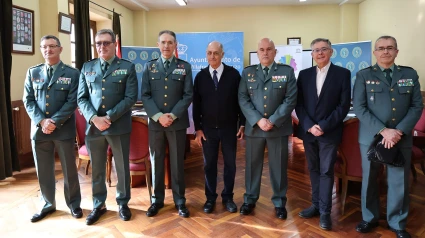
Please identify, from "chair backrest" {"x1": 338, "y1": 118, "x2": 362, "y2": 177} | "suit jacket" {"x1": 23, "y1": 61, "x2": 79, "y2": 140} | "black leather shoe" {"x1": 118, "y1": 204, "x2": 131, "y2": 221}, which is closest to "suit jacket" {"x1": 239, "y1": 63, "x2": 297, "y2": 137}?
"chair backrest" {"x1": 338, "y1": 118, "x2": 362, "y2": 177}

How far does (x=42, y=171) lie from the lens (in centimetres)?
262

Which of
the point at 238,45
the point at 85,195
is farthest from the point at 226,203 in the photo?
the point at 238,45

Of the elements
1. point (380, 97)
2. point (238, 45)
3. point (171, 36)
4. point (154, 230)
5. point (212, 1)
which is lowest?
point (154, 230)

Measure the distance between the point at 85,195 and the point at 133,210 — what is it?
0.71m

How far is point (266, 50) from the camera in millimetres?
2490

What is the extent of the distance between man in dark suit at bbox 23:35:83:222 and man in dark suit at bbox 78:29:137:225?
0.14 metres

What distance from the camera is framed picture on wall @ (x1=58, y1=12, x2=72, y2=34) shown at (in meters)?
4.71

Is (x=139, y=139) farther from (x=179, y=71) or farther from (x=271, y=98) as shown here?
(x=271, y=98)

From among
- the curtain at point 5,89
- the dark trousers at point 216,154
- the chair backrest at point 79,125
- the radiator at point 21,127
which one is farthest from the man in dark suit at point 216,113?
the radiator at point 21,127

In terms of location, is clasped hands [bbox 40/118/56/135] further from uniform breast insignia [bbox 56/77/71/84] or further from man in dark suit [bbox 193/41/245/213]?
man in dark suit [bbox 193/41/245/213]

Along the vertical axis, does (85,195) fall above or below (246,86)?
below

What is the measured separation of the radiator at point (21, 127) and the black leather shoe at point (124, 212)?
2.41 meters

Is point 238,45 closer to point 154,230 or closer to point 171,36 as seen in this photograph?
point 171,36

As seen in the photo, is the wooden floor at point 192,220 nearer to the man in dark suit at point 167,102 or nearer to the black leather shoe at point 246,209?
the black leather shoe at point 246,209
